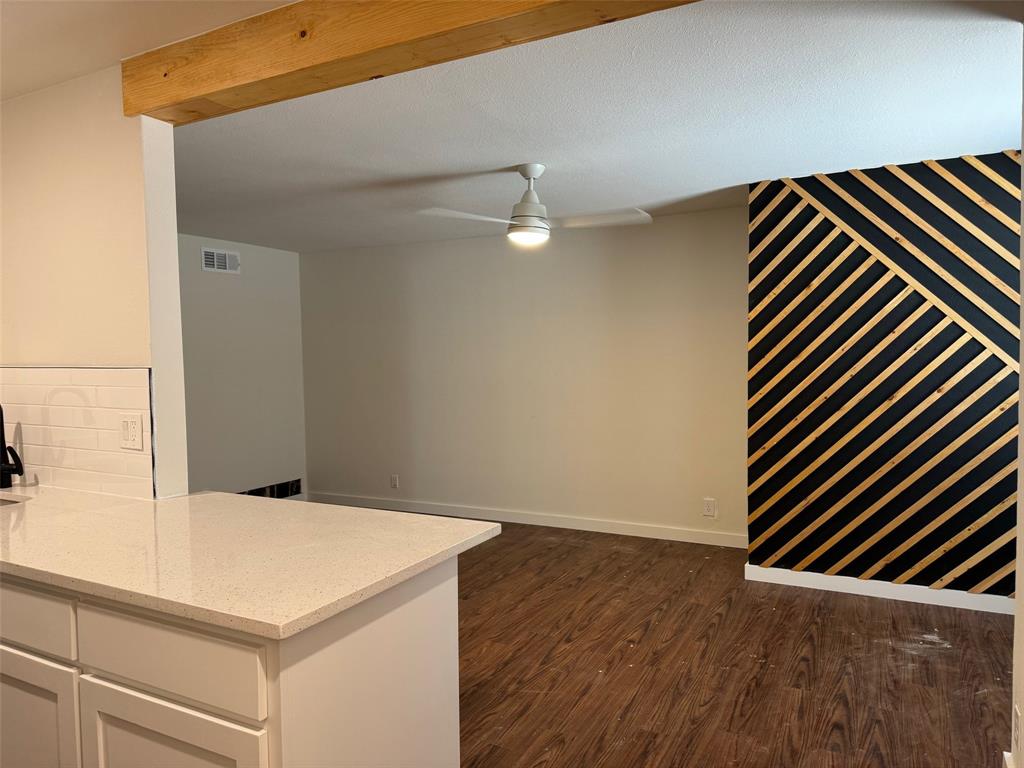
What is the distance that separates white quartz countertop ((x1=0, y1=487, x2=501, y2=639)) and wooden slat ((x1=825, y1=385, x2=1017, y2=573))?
2.83 metres

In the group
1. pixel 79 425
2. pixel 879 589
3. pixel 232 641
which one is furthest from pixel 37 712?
pixel 879 589

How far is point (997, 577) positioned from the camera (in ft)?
11.9

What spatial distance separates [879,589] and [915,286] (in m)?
1.68

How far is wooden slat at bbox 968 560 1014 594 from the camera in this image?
359 centimetres

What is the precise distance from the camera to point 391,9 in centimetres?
180

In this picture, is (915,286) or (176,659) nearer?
(176,659)

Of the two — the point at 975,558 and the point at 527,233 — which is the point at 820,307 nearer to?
the point at 975,558

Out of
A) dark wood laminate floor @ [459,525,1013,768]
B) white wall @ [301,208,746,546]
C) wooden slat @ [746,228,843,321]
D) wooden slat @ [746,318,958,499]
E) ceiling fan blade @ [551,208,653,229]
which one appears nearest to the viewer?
dark wood laminate floor @ [459,525,1013,768]

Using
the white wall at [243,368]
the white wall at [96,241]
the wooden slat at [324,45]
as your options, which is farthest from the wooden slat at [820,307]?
the white wall at [243,368]

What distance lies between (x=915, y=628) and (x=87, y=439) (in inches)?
149

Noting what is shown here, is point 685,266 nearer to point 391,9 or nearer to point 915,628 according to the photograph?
point 915,628

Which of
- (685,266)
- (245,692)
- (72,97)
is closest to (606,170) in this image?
(685,266)

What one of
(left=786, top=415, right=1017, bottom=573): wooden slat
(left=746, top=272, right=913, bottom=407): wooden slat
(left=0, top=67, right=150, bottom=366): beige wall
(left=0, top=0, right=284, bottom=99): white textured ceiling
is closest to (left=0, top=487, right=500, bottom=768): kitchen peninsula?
(left=0, top=67, right=150, bottom=366): beige wall

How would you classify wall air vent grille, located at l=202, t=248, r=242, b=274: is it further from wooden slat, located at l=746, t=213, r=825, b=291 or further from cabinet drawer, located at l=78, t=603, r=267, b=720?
cabinet drawer, located at l=78, t=603, r=267, b=720
